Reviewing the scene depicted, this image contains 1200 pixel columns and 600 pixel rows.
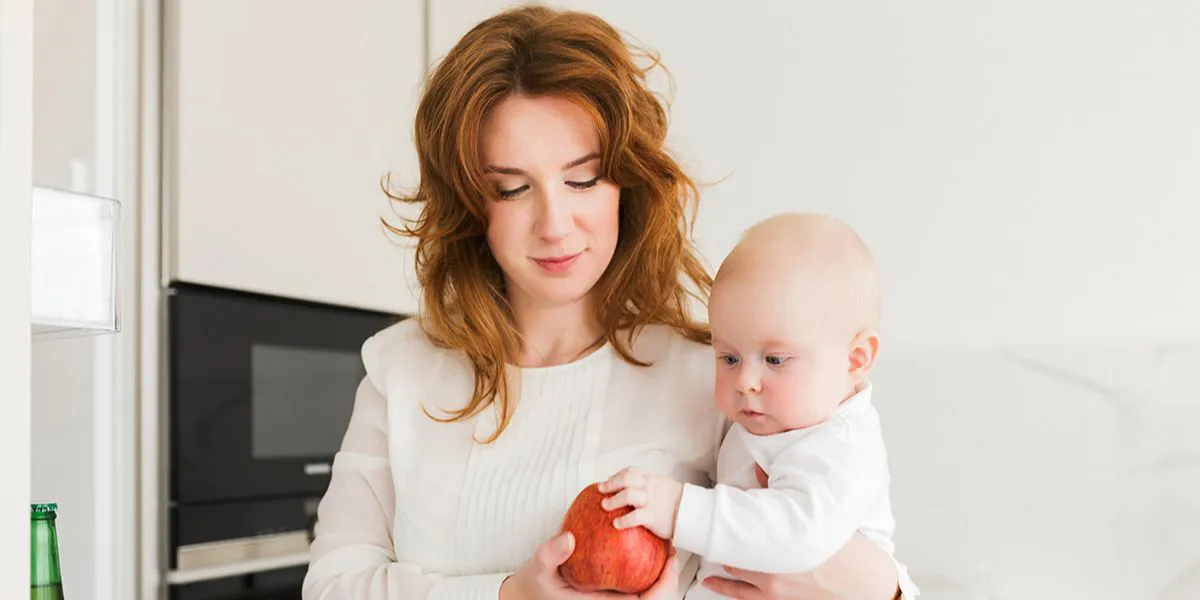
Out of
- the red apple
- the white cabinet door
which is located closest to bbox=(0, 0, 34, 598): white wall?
the red apple

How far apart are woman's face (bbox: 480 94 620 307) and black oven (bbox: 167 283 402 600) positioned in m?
0.94

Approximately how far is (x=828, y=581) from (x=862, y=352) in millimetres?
208

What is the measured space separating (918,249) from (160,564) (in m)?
1.63

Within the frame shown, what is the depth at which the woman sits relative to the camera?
1.10m

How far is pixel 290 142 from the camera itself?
6.88 ft

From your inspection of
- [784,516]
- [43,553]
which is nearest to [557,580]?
[784,516]

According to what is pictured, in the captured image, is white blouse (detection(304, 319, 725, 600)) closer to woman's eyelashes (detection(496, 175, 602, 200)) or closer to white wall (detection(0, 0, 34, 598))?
woman's eyelashes (detection(496, 175, 602, 200))

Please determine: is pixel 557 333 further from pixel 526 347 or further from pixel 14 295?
pixel 14 295

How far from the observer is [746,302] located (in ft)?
3.32

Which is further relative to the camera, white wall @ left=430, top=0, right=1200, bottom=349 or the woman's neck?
white wall @ left=430, top=0, right=1200, bottom=349

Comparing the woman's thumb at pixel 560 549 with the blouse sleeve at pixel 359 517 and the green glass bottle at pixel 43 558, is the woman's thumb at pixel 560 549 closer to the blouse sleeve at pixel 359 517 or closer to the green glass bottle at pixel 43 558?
the blouse sleeve at pixel 359 517

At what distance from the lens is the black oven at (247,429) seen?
185 cm

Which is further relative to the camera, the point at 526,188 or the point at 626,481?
the point at 526,188

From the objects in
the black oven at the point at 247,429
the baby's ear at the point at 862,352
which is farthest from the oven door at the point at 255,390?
the baby's ear at the point at 862,352
